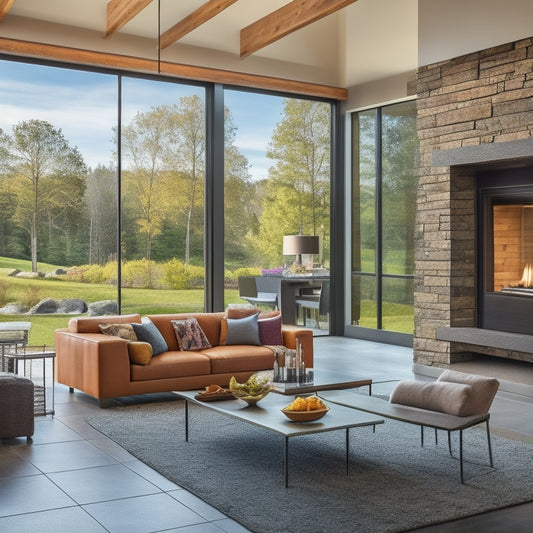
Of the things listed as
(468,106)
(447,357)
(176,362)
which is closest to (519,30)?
(468,106)

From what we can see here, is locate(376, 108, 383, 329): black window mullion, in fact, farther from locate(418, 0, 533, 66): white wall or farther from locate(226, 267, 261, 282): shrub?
locate(418, 0, 533, 66): white wall

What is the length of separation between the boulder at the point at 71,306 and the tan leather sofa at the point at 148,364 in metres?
2.12

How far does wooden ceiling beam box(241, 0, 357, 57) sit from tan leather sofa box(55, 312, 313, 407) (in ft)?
11.3

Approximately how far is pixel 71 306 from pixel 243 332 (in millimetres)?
2810

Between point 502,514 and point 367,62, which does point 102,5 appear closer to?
point 367,62

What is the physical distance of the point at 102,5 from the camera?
30.2ft

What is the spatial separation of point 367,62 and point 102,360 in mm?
6203

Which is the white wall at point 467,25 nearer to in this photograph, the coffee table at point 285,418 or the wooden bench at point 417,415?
the wooden bench at point 417,415

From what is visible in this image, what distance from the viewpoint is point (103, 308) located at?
976 cm

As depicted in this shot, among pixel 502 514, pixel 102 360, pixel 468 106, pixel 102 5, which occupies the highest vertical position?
pixel 102 5

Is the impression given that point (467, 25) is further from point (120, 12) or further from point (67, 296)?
point (67, 296)

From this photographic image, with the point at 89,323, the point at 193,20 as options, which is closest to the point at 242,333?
the point at 89,323

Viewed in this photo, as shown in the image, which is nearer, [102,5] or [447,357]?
[447,357]

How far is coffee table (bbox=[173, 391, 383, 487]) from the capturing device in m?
4.57
